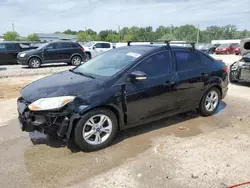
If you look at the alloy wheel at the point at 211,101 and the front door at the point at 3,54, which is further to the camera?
the front door at the point at 3,54

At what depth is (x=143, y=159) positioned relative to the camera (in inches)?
135

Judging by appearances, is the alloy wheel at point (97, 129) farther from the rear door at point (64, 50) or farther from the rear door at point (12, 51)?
the rear door at point (12, 51)

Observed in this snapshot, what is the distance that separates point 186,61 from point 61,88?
8.19ft

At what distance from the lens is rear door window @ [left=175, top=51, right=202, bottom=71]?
4.54 m

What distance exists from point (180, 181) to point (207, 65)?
2.87 metres

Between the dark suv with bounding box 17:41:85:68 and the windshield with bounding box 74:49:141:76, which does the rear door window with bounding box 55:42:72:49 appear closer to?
the dark suv with bounding box 17:41:85:68

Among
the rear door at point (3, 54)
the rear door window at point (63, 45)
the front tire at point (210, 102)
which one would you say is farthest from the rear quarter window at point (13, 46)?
the front tire at point (210, 102)

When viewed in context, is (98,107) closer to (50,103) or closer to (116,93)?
(116,93)

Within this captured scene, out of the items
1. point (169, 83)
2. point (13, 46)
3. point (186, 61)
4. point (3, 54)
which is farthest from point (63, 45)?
point (169, 83)

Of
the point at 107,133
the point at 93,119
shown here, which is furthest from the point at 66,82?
the point at 107,133

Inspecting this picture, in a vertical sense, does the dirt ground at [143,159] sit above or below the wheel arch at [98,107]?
below

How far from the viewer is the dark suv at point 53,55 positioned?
13.5m

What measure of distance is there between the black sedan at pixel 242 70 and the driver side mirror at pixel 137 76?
5819 mm

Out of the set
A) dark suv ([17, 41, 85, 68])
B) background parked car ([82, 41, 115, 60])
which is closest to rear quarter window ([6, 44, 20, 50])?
dark suv ([17, 41, 85, 68])
